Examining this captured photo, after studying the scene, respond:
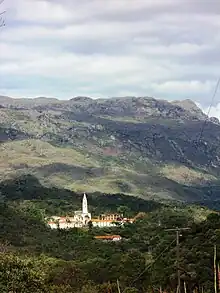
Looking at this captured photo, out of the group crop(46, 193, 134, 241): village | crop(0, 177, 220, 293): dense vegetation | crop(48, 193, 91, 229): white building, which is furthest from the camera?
crop(46, 193, 134, 241): village

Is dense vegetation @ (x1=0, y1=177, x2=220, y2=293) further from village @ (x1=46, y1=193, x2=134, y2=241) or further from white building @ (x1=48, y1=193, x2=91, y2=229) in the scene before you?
village @ (x1=46, y1=193, x2=134, y2=241)

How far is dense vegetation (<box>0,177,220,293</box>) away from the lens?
38.2 metres

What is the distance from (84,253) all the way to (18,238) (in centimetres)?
1767

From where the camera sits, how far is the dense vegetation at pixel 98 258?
38.2 m

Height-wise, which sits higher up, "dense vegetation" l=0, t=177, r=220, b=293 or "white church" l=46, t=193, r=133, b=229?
"dense vegetation" l=0, t=177, r=220, b=293

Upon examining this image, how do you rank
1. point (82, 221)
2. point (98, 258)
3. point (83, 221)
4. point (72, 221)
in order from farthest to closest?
point (83, 221)
point (82, 221)
point (72, 221)
point (98, 258)

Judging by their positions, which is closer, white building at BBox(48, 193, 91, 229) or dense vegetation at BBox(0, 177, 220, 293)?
dense vegetation at BBox(0, 177, 220, 293)

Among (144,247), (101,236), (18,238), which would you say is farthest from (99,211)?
(144,247)

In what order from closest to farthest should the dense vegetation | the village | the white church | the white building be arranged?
the dense vegetation
the white building
the village
the white church

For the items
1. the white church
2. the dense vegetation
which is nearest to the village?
the white church

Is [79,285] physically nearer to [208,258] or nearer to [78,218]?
[208,258]

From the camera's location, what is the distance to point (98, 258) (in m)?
77.8

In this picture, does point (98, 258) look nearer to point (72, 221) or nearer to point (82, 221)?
point (72, 221)

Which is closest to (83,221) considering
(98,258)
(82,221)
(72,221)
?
(82,221)
